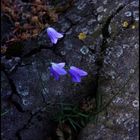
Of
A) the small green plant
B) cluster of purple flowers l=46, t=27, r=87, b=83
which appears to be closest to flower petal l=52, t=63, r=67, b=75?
cluster of purple flowers l=46, t=27, r=87, b=83

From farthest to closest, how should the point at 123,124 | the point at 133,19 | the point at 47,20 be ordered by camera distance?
the point at 47,20 → the point at 133,19 → the point at 123,124

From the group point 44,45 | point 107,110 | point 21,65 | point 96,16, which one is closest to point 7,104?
point 21,65

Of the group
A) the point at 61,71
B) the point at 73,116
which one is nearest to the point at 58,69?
the point at 61,71

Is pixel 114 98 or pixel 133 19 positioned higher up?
pixel 133 19

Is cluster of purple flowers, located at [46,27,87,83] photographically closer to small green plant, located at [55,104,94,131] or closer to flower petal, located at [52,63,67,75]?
flower petal, located at [52,63,67,75]

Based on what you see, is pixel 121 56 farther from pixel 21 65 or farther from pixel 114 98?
pixel 21 65

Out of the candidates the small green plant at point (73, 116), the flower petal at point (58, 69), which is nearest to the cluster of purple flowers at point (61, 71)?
the flower petal at point (58, 69)

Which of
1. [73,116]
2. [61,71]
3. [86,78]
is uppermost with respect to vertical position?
[61,71]

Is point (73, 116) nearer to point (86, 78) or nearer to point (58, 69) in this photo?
point (86, 78)
